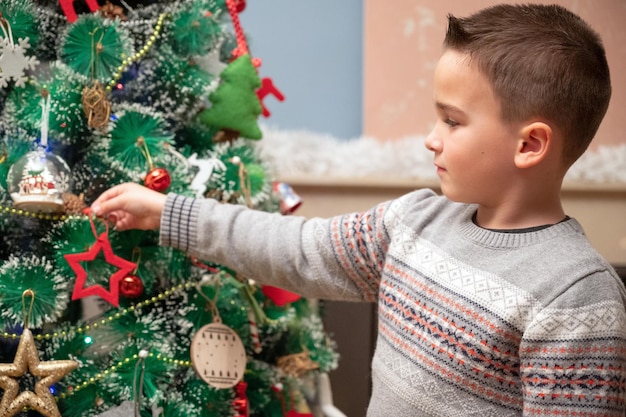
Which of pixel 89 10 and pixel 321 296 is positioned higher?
pixel 89 10

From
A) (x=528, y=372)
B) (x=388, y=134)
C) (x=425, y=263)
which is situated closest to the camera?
(x=528, y=372)

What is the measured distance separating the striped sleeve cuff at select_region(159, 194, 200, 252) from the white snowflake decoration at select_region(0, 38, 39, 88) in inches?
8.8

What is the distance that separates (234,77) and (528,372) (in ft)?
1.76

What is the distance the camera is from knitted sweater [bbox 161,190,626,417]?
80cm

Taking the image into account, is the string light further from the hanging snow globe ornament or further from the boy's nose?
the boy's nose

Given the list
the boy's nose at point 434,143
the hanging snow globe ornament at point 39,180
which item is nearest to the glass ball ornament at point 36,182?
the hanging snow globe ornament at point 39,180

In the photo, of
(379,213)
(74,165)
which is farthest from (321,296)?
(74,165)

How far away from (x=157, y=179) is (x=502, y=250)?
429 millimetres

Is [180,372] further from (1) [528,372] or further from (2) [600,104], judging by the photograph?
(2) [600,104]

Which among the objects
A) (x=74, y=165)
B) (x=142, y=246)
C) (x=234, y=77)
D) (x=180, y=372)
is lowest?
(x=180, y=372)

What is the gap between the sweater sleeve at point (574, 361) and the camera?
80 centimetres

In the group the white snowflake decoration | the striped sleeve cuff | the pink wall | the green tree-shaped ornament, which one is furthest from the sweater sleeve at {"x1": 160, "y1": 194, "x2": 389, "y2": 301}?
the pink wall

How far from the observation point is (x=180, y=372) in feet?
3.23

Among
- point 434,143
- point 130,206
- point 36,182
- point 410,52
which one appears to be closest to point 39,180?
point 36,182
